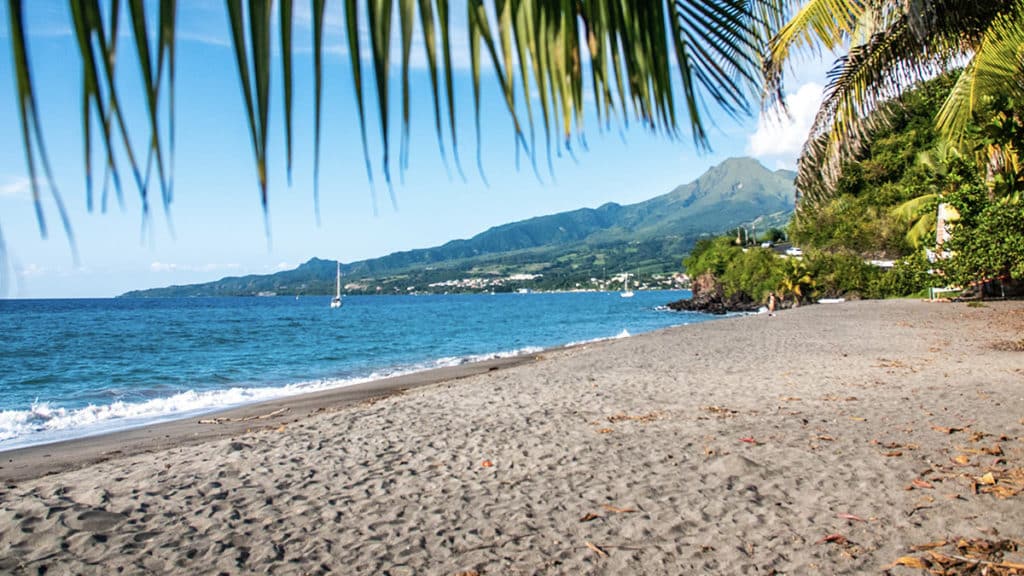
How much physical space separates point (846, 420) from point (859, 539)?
340 cm

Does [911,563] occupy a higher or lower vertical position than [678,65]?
lower

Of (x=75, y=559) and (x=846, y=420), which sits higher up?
(x=75, y=559)

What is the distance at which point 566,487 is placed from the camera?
5.24m

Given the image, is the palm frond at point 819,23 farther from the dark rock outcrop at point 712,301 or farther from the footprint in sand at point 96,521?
the dark rock outcrop at point 712,301

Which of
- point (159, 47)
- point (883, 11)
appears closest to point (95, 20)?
point (159, 47)

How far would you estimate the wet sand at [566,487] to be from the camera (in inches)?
159

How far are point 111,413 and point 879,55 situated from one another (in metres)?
15.3

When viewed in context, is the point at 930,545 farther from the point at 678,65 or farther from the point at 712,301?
the point at 712,301

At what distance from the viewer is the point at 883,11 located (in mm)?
5988

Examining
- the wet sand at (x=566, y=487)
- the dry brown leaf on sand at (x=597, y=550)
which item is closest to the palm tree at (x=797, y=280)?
the wet sand at (x=566, y=487)

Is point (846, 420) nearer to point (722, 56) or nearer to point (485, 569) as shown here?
point (485, 569)

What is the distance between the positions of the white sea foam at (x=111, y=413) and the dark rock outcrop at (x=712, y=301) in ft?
156

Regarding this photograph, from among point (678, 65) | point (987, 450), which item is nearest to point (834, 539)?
point (987, 450)

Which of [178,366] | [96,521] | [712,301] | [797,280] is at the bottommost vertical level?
[712,301]
